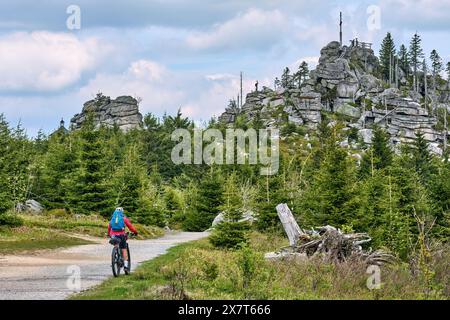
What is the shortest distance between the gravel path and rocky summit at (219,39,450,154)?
82459 mm

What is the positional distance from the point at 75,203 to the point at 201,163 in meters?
32.3

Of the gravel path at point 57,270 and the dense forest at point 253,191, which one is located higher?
the dense forest at point 253,191

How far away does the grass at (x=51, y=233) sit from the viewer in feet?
76.8

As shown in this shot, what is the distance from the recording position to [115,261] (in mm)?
15539

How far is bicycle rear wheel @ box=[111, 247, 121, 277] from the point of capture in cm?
1543

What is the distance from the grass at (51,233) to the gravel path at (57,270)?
1233 mm

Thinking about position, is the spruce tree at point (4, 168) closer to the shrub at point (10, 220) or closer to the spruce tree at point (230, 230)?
the shrub at point (10, 220)

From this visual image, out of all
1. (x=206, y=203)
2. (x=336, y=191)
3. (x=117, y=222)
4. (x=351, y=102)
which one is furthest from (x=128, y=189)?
(x=351, y=102)

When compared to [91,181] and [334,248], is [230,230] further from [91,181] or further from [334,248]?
[91,181]

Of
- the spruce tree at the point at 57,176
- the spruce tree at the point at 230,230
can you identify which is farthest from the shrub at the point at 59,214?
the spruce tree at the point at 230,230
